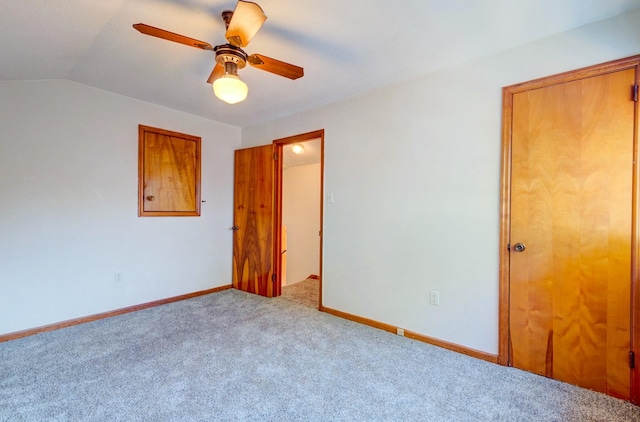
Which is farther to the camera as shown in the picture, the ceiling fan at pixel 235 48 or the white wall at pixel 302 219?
the white wall at pixel 302 219

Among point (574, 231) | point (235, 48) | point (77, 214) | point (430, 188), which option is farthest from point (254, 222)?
point (574, 231)

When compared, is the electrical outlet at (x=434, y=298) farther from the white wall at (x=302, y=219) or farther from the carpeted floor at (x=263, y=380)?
the white wall at (x=302, y=219)

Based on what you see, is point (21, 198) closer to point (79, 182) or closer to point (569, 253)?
point (79, 182)

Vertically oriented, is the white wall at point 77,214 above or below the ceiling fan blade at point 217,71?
below

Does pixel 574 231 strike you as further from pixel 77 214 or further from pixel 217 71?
pixel 77 214

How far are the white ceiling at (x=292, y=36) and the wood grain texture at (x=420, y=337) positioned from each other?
224cm

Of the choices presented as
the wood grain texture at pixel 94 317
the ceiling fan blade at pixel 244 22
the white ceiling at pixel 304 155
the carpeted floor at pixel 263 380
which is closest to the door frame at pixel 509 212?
the carpeted floor at pixel 263 380

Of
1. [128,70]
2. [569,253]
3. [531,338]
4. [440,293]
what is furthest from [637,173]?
[128,70]

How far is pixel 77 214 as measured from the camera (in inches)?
109

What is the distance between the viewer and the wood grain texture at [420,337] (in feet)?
7.07

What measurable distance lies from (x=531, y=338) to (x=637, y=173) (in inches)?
47.7

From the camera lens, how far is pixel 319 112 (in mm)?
3211

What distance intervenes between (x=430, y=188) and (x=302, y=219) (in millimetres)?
3288

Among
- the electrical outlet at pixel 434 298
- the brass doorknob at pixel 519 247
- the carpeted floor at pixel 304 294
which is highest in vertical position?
the brass doorknob at pixel 519 247
